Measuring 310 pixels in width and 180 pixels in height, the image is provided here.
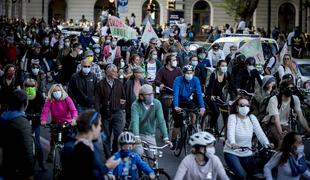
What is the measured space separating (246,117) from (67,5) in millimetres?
51259

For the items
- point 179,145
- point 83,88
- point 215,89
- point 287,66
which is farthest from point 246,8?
point 83,88

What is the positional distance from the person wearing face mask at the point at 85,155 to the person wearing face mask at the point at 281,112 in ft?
15.4

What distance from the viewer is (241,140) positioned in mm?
10328

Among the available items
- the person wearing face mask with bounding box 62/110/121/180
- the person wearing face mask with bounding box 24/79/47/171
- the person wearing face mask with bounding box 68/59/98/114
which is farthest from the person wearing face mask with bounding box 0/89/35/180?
the person wearing face mask with bounding box 68/59/98/114

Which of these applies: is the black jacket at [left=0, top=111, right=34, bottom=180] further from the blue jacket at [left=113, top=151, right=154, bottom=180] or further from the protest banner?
the protest banner

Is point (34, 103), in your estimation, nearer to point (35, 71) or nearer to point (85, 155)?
point (35, 71)

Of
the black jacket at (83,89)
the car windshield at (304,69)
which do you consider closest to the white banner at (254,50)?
the car windshield at (304,69)

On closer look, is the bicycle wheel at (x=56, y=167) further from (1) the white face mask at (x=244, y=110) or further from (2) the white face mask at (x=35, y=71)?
(2) the white face mask at (x=35, y=71)

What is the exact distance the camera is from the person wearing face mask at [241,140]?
10.1 metres

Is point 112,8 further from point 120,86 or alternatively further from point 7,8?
point 120,86

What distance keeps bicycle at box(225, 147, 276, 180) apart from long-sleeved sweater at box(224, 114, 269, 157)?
7 cm

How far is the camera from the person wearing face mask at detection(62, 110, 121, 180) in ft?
22.9

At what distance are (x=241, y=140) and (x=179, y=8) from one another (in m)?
50.5

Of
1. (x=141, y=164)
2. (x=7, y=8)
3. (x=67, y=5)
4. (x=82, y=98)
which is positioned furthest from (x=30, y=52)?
(x=67, y=5)
